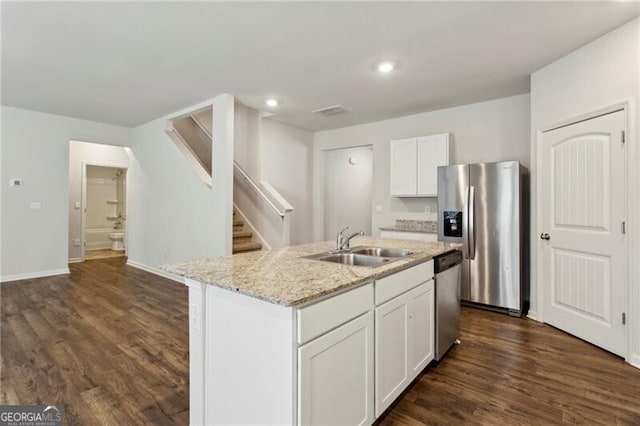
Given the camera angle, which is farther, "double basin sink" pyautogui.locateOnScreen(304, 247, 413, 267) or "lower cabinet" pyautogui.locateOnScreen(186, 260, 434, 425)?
"double basin sink" pyautogui.locateOnScreen(304, 247, 413, 267)

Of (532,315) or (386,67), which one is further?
(532,315)

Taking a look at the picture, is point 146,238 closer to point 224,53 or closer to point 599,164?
point 224,53

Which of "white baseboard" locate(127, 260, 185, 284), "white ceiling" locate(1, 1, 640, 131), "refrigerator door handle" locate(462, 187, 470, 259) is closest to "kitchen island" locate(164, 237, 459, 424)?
"white ceiling" locate(1, 1, 640, 131)

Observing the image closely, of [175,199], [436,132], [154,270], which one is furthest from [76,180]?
[436,132]

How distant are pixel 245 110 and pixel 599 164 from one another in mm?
4595

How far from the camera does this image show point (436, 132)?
4.76 metres

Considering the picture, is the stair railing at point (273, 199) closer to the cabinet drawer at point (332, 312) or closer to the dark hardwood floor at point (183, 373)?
the dark hardwood floor at point (183, 373)

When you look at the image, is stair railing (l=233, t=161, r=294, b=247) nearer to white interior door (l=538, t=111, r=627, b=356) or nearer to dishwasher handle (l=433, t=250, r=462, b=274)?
dishwasher handle (l=433, t=250, r=462, b=274)

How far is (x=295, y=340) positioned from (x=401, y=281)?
0.92 metres

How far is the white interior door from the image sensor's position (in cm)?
264

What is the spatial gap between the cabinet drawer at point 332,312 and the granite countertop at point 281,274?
6 centimetres

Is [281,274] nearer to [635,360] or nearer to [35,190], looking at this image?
[635,360]

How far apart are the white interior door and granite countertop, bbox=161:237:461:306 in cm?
169

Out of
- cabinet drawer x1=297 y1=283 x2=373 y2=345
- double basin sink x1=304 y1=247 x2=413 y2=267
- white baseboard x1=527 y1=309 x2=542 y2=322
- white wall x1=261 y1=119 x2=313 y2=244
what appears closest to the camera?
cabinet drawer x1=297 y1=283 x2=373 y2=345
